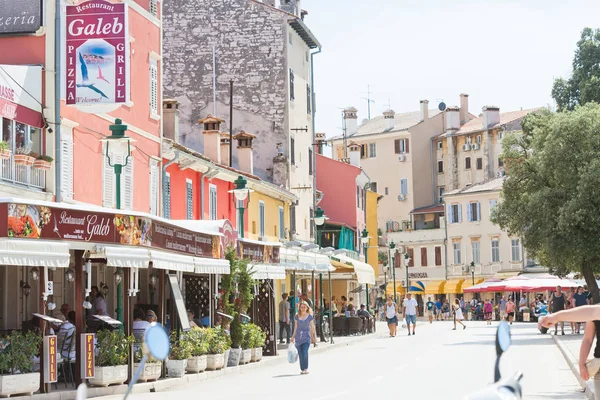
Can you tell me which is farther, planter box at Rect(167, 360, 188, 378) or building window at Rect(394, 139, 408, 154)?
building window at Rect(394, 139, 408, 154)

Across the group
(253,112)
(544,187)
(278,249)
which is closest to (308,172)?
(253,112)

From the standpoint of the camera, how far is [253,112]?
177 feet

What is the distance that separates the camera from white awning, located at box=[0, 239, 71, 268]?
17.5 metres

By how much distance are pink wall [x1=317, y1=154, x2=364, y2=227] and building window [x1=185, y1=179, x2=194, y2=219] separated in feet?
114

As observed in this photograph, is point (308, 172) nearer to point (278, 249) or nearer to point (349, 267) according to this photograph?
point (349, 267)

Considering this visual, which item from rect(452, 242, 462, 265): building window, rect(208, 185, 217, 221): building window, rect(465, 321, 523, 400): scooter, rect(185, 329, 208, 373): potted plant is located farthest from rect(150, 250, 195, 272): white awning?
rect(452, 242, 462, 265): building window

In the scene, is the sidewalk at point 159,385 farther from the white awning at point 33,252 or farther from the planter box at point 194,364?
the white awning at point 33,252

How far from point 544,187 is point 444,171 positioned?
62265 millimetres

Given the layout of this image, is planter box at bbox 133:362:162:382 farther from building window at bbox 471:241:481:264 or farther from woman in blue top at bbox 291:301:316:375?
building window at bbox 471:241:481:264

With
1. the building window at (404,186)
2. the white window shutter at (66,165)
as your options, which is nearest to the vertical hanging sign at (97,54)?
the white window shutter at (66,165)

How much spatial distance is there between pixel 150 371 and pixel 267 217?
1046 inches

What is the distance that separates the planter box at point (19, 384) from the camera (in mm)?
17672

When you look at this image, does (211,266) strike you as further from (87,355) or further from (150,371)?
(87,355)

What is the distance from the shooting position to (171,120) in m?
37.4
